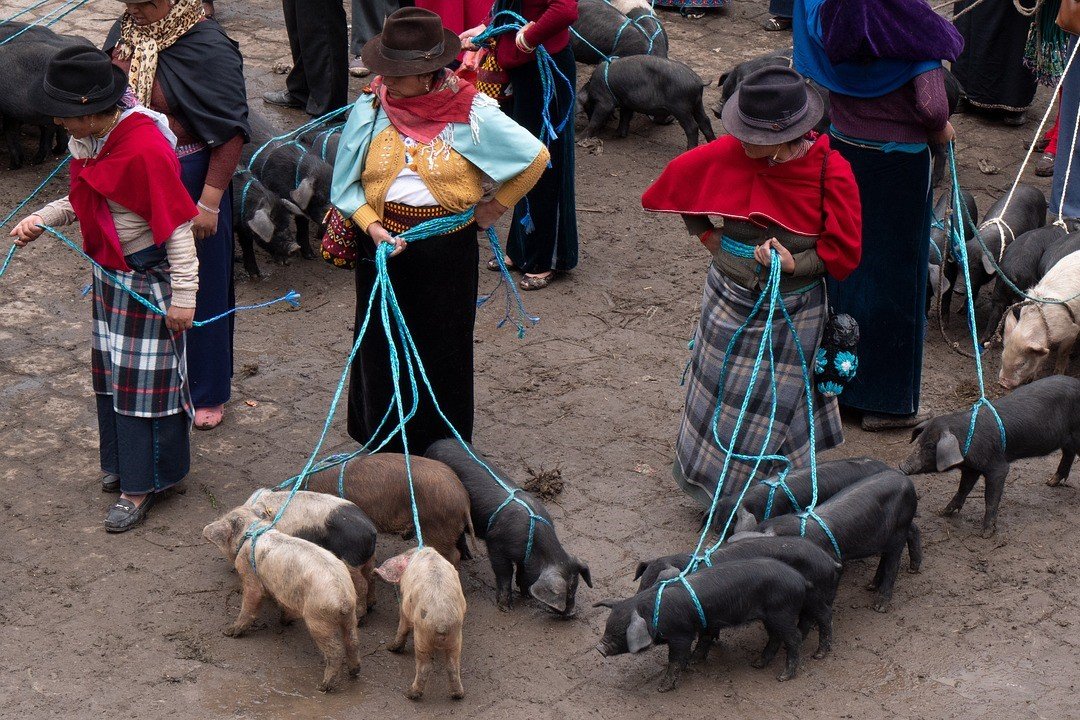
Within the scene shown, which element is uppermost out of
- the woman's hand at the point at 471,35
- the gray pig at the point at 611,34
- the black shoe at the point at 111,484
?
the woman's hand at the point at 471,35

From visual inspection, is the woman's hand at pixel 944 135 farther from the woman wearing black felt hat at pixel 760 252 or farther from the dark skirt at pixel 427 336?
the dark skirt at pixel 427 336

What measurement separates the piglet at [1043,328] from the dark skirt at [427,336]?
9.40 ft

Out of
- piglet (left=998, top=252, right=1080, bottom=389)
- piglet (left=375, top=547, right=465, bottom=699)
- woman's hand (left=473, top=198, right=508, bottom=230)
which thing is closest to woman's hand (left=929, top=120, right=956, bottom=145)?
piglet (left=998, top=252, right=1080, bottom=389)

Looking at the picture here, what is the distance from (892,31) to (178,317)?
3.14 m

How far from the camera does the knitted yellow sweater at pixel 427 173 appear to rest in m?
4.65

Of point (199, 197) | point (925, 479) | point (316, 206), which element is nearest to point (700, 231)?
point (925, 479)

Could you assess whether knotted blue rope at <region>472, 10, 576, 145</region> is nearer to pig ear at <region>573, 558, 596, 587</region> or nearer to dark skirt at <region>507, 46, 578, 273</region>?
dark skirt at <region>507, 46, 578, 273</region>

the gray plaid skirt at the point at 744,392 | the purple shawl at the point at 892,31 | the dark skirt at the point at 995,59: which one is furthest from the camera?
the dark skirt at the point at 995,59

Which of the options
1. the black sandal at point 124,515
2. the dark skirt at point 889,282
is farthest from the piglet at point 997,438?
the black sandal at point 124,515

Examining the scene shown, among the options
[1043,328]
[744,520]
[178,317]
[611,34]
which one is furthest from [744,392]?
[611,34]

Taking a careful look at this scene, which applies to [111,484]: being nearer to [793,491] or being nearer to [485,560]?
[485,560]

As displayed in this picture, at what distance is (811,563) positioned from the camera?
4.47 meters

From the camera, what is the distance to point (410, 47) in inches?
179

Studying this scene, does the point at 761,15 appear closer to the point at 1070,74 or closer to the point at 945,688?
the point at 1070,74
